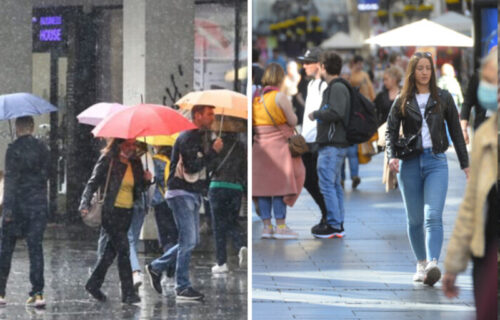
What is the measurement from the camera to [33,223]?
6.29 m

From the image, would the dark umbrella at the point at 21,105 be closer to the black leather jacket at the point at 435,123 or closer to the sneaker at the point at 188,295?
the sneaker at the point at 188,295

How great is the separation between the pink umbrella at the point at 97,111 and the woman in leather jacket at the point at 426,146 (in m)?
3.26

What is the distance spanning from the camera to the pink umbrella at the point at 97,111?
20.6 ft

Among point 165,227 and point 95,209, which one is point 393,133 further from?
point 95,209

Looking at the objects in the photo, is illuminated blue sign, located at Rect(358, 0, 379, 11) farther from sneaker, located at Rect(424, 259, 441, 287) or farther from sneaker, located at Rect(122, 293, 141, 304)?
sneaker, located at Rect(122, 293, 141, 304)

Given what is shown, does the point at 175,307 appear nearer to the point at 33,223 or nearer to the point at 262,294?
the point at 33,223

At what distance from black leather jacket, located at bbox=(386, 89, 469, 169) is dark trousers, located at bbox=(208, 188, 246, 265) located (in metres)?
2.80

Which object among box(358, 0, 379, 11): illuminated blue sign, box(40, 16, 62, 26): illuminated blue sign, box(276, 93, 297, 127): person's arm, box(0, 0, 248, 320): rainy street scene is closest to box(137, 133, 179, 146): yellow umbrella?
box(0, 0, 248, 320): rainy street scene

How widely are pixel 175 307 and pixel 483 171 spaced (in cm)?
245

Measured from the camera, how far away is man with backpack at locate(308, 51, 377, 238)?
11.7 m

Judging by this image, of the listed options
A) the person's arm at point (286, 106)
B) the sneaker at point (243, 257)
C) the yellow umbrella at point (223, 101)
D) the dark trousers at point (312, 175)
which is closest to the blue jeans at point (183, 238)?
the sneaker at point (243, 257)

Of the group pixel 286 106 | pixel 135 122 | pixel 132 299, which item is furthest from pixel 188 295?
pixel 286 106

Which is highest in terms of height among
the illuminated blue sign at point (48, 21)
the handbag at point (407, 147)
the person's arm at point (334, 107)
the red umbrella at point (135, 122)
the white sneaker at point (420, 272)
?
the illuminated blue sign at point (48, 21)

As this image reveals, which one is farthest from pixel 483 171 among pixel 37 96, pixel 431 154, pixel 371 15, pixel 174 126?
pixel 371 15
